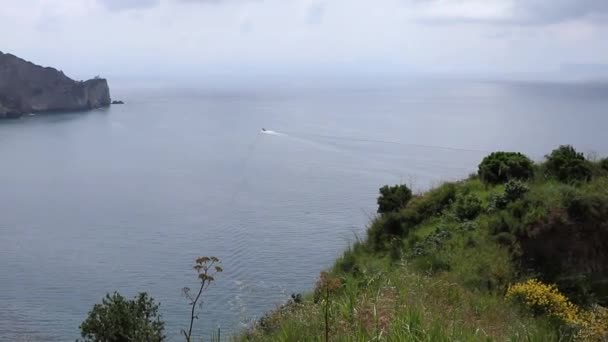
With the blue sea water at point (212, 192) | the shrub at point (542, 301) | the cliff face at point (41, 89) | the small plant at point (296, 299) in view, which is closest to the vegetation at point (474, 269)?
the shrub at point (542, 301)

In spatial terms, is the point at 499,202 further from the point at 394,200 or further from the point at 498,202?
the point at 394,200

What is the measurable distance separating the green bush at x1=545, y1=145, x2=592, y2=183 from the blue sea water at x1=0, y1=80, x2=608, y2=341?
3676 mm

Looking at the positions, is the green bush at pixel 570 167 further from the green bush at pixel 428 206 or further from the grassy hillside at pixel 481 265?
the green bush at pixel 428 206

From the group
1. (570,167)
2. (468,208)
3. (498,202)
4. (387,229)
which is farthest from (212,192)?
(570,167)

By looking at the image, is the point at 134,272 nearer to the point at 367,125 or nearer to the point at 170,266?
the point at 170,266

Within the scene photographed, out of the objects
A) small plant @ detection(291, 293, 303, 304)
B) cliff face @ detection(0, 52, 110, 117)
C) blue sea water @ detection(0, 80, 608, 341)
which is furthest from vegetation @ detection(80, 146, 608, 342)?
cliff face @ detection(0, 52, 110, 117)

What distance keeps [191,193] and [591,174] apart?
34724mm

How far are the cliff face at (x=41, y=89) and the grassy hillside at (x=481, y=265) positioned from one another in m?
114

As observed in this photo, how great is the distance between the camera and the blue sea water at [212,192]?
29.2m

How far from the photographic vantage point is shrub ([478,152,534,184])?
19.3 m

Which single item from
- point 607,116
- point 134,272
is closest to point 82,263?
point 134,272

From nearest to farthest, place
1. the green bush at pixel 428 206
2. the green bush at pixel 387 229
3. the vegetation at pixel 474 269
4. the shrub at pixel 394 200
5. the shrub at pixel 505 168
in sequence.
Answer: the vegetation at pixel 474 269 → the green bush at pixel 387 229 → the green bush at pixel 428 206 → the shrub at pixel 505 168 → the shrub at pixel 394 200

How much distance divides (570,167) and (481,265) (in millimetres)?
5578

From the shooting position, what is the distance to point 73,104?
428 ft
